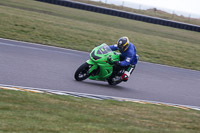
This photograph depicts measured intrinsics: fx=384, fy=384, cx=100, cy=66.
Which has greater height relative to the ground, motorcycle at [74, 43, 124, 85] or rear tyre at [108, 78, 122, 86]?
motorcycle at [74, 43, 124, 85]

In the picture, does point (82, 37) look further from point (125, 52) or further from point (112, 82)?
point (125, 52)

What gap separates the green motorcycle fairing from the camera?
34.4 ft

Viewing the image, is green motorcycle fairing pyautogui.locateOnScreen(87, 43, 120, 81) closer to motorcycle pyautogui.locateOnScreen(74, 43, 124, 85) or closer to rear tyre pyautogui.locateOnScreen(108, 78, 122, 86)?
motorcycle pyautogui.locateOnScreen(74, 43, 124, 85)

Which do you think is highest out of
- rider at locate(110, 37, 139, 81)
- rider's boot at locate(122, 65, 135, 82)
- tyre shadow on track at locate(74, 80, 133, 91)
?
rider at locate(110, 37, 139, 81)

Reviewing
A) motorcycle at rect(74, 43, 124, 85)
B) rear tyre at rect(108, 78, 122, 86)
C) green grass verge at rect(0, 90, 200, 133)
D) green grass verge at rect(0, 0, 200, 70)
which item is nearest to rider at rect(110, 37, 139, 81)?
motorcycle at rect(74, 43, 124, 85)

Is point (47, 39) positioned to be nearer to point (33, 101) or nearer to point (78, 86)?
point (78, 86)

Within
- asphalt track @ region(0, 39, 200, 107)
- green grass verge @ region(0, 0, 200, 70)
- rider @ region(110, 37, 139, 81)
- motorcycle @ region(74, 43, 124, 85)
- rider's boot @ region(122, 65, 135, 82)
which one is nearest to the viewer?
asphalt track @ region(0, 39, 200, 107)

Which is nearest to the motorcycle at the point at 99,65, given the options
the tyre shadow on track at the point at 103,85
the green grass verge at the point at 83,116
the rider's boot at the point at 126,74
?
the tyre shadow on track at the point at 103,85

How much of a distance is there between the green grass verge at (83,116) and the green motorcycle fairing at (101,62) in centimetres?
203

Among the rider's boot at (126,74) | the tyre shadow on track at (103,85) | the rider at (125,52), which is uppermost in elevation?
the rider at (125,52)

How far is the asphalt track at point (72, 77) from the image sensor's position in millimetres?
9906

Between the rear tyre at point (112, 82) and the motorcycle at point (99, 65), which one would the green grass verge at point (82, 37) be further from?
the motorcycle at point (99, 65)

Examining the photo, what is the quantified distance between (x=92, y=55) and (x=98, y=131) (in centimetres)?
500

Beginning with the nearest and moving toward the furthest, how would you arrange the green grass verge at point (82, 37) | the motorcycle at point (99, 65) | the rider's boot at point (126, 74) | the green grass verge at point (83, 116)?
the green grass verge at point (83, 116) → the motorcycle at point (99, 65) → the rider's boot at point (126, 74) → the green grass verge at point (82, 37)
